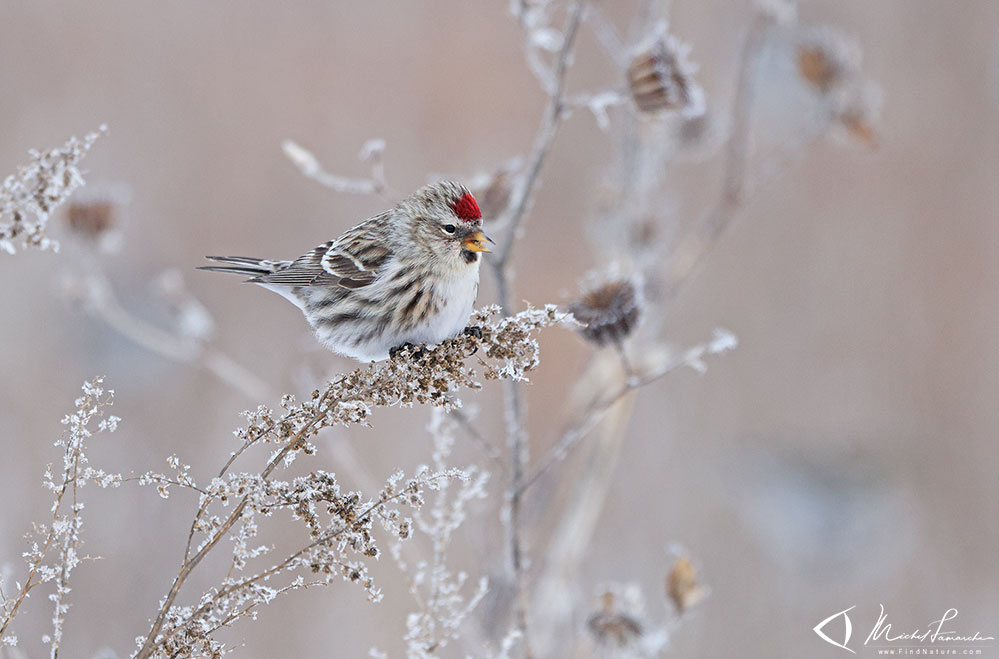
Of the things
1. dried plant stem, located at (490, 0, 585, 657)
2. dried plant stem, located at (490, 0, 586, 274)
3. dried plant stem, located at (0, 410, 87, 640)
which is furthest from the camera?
dried plant stem, located at (490, 0, 586, 274)

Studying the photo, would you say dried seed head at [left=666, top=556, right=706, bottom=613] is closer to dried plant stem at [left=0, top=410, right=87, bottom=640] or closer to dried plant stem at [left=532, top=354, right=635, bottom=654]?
dried plant stem at [left=532, top=354, right=635, bottom=654]

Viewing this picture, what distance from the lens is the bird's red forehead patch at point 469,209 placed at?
58.9 inches

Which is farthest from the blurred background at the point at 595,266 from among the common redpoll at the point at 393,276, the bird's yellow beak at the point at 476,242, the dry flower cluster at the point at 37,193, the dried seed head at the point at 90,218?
the dry flower cluster at the point at 37,193

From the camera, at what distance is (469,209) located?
150 cm

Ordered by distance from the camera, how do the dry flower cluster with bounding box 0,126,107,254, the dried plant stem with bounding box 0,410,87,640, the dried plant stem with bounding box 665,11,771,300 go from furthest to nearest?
1. the dried plant stem with bounding box 665,11,771,300
2. the dry flower cluster with bounding box 0,126,107,254
3. the dried plant stem with bounding box 0,410,87,640

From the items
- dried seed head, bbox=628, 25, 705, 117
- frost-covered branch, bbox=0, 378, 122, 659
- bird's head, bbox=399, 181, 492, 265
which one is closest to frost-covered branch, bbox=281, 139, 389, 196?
bird's head, bbox=399, 181, 492, 265

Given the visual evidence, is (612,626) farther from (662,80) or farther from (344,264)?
(662,80)

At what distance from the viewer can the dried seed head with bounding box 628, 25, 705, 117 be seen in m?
1.52

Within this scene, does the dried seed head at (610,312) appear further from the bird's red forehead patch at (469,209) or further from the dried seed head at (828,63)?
the dried seed head at (828,63)

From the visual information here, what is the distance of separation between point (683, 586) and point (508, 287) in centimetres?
52

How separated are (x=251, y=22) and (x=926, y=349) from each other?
9.67 ft

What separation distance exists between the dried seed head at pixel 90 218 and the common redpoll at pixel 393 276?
41 centimetres

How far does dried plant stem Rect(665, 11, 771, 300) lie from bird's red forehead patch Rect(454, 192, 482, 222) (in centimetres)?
46

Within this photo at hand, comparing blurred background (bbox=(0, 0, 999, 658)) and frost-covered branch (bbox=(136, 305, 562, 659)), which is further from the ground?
blurred background (bbox=(0, 0, 999, 658))
